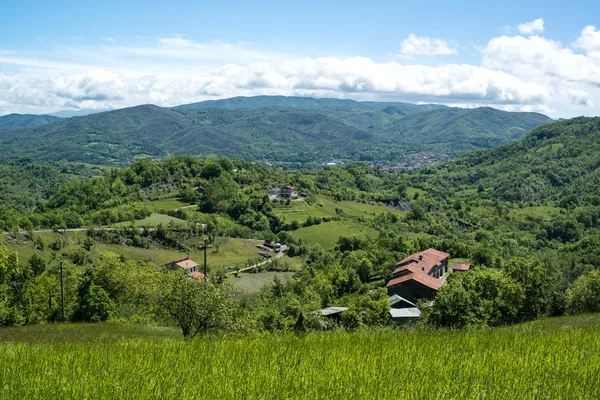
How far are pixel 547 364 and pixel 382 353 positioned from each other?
2042 mm

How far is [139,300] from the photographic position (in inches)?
2047

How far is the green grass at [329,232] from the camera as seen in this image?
4592 inches

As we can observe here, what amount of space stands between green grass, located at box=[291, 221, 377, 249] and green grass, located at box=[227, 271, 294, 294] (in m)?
24.3

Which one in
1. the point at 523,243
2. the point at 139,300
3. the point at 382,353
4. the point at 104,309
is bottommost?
the point at 523,243

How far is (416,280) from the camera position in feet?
204

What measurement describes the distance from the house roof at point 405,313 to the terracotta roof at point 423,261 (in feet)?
61.0

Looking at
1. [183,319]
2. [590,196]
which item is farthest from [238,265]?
[590,196]

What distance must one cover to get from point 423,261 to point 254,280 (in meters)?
30.3

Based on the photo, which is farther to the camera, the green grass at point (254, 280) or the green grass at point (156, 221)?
the green grass at point (156, 221)

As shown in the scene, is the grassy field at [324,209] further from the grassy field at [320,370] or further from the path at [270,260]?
the grassy field at [320,370]

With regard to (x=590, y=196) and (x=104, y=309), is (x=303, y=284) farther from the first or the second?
(x=590, y=196)

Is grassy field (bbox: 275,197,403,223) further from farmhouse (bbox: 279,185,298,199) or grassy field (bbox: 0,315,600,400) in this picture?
grassy field (bbox: 0,315,600,400)

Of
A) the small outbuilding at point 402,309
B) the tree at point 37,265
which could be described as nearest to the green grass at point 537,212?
the small outbuilding at point 402,309

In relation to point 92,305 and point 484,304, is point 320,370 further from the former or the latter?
point 92,305
